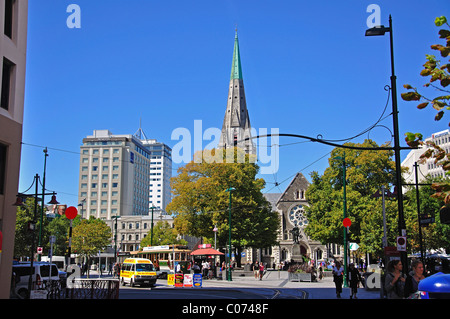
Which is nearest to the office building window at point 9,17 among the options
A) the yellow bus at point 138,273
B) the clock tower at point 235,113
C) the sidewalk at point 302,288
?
the sidewalk at point 302,288

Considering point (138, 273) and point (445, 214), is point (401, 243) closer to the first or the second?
point (445, 214)

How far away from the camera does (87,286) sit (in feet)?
48.0

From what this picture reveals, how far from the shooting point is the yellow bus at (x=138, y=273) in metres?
32.3

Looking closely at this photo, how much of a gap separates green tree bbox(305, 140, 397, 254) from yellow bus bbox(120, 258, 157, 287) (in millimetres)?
22951

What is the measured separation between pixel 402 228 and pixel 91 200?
A: 124731 millimetres

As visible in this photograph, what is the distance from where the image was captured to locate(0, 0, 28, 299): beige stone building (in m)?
18.5

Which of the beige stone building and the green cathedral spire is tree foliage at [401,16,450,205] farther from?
the green cathedral spire

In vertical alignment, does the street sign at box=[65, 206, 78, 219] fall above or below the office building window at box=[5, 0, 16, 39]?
below

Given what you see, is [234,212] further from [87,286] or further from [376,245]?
[87,286]

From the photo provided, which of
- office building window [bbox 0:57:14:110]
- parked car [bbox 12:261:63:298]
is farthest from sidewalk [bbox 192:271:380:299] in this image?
office building window [bbox 0:57:14:110]

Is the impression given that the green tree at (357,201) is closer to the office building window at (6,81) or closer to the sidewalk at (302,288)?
the sidewalk at (302,288)

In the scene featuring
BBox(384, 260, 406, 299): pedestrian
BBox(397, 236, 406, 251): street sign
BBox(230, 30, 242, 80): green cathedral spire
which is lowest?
BBox(384, 260, 406, 299): pedestrian

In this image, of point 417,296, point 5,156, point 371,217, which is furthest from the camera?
point 371,217
